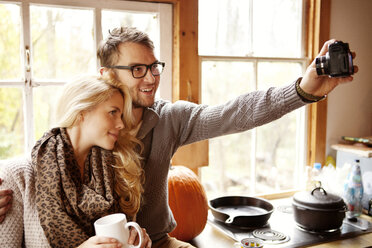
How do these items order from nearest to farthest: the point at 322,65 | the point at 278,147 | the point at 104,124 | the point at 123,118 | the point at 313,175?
1. the point at 322,65
2. the point at 104,124
3. the point at 123,118
4. the point at 313,175
5. the point at 278,147

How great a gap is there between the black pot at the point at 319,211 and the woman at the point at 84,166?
2.97ft

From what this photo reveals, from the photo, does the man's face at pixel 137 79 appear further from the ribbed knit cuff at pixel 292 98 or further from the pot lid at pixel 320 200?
the pot lid at pixel 320 200

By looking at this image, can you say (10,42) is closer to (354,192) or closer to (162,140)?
(162,140)

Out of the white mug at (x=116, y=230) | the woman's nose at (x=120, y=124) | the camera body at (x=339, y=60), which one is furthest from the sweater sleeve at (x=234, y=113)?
the white mug at (x=116, y=230)

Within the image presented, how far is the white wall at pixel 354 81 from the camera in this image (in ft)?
7.84

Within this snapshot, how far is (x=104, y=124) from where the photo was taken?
1.16 m

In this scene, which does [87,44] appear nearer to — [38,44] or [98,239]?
[38,44]

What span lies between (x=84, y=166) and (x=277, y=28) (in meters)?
1.61

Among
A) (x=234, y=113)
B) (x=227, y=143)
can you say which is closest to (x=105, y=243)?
(x=234, y=113)

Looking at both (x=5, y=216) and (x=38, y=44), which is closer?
(x=5, y=216)

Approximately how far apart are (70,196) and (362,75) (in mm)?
2155

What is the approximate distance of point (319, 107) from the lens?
2.36 m

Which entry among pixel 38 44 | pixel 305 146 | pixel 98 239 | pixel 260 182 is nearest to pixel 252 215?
pixel 260 182

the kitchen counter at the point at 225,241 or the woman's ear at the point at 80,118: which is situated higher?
the woman's ear at the point at 80,118
